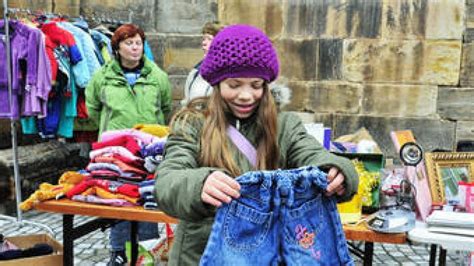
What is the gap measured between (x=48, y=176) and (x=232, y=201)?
16.7ft

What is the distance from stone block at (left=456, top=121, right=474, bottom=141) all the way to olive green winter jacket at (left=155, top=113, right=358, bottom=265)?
14.7 feet

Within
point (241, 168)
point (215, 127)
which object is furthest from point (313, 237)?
point (215, 127)

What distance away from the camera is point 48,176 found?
6.14 m

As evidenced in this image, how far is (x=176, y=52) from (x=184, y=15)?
432 millimetres

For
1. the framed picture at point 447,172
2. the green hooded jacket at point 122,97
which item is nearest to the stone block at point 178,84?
the green hooded jacket at point 122,97

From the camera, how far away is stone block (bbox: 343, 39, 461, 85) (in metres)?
5.74

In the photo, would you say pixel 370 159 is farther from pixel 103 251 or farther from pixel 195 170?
pixel 103 251

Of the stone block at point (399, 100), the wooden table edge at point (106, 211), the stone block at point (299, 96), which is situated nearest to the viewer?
the wooden table edge at point (106, 211)

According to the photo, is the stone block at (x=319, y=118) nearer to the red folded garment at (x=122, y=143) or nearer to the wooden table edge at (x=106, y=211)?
the red folded garment at (x=122, y=143)

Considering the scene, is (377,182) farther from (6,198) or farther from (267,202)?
(6,198)

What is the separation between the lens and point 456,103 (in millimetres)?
5766

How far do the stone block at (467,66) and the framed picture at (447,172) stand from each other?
3.35m

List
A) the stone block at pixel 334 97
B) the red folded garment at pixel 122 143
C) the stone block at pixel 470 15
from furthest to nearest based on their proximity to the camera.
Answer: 1. the stone block at pixel 334 97
2. the stone block at pixel 470 15
3. the red folded garment at pixel 122 143

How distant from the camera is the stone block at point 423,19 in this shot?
18.7ft
